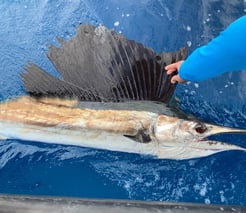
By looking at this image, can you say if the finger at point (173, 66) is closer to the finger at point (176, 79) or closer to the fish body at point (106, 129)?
the finger at point (176, 79)

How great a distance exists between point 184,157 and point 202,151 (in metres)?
0.09

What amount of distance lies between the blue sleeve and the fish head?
0.22 m

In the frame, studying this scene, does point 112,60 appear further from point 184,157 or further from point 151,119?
point 184,157

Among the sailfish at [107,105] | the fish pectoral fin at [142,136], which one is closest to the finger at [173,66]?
the sailfish at [107,105]

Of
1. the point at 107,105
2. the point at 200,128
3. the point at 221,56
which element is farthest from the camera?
the point at 107,105

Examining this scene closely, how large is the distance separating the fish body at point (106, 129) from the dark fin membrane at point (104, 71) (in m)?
0.07

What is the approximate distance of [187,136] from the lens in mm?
1932

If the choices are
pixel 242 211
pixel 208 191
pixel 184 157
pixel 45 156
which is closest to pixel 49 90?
pixel 45 156

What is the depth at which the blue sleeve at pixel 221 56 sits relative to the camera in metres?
1.53

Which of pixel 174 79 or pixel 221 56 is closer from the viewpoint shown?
pixel 221 56

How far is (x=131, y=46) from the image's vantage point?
2076 millimetres

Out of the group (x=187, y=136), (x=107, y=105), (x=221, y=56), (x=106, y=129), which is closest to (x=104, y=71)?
(x=107, y=105)

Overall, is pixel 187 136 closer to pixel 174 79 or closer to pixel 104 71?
pixel 174 79

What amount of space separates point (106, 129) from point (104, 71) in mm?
271
